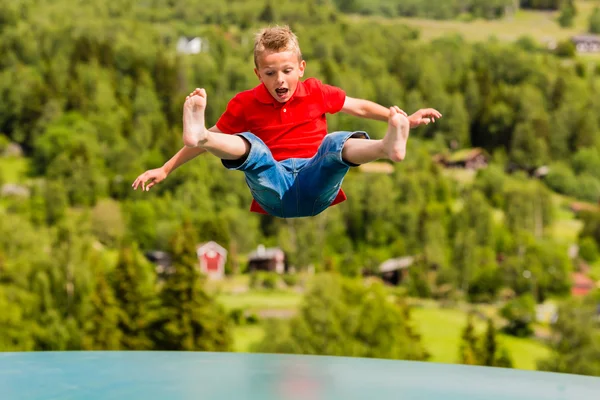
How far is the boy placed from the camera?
1319 centimetres

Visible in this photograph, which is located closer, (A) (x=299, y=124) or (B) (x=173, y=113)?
(A) (x=299, y=124)

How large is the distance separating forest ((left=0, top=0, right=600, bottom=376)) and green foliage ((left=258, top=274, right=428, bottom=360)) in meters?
0.19

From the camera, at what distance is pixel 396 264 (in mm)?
145500

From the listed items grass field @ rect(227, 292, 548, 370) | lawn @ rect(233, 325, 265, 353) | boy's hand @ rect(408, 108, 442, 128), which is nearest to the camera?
boy's hand @ rect(408, 108, 442, 128)

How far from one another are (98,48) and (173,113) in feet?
69.5

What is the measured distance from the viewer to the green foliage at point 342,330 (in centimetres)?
8131

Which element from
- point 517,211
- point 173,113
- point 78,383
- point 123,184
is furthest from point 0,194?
point 78,383

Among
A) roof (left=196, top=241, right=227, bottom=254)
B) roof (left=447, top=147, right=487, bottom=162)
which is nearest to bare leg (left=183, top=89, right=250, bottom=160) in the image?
roof (left=196, top=241, right=227, bottom=254)

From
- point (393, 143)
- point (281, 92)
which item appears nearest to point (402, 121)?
point (393, 143)

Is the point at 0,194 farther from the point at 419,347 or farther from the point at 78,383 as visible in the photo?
the point at 78,383

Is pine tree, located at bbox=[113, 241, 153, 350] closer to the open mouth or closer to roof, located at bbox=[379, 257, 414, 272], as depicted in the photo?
the open mouth

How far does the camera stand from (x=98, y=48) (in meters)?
188

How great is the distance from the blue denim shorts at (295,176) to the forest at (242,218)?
186ft

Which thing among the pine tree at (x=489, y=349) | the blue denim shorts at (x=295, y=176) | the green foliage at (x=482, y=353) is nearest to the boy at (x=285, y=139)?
the blue denim shorts at (x=295, y=176)
